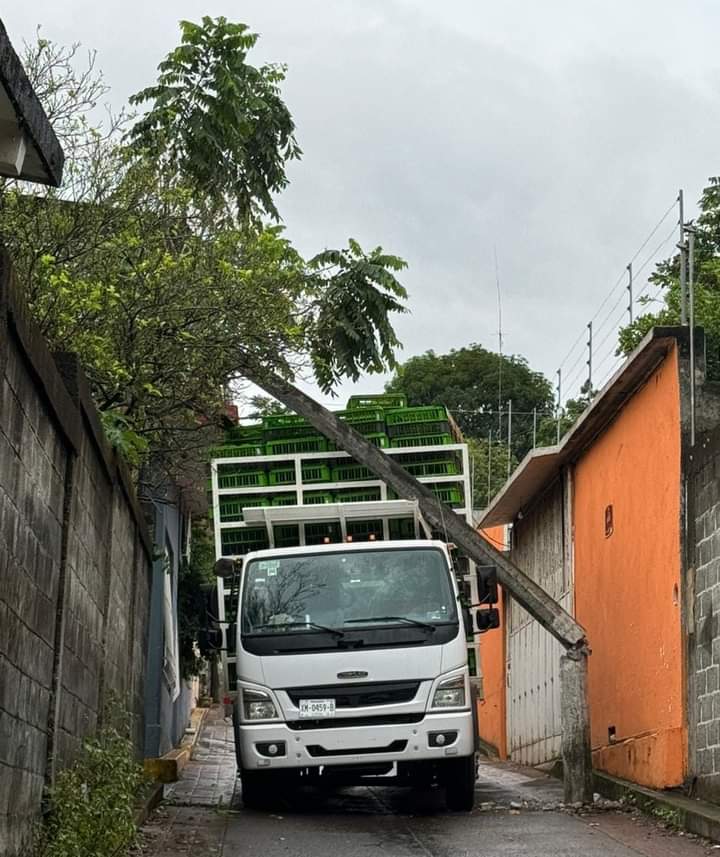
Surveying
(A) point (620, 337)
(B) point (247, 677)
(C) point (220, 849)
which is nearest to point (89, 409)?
(C) point (220, 849)

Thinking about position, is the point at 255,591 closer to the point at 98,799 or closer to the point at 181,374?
the point at 181,374

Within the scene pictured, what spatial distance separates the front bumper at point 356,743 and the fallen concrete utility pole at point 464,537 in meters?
1.76

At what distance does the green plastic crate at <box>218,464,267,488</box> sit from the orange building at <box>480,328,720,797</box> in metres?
3.79

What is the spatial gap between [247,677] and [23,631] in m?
5.34

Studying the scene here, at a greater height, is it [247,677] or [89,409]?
[89,409]

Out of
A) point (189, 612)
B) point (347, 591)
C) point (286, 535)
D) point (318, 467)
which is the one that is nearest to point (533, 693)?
point (189, 612)

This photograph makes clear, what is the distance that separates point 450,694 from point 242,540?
3058 millimetres

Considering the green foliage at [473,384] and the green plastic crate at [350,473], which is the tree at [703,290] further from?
the green foliage at [473,384]

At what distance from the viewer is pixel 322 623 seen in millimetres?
11430

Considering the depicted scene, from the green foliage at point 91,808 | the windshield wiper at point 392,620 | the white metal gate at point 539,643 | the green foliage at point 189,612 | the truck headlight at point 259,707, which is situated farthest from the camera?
the green foliage at point 189,612

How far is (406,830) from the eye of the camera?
409 inches

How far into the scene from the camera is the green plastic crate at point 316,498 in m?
13.4

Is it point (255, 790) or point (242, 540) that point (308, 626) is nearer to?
point (255, 790)

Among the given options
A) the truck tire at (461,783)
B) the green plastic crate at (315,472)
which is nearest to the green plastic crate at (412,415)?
the green plastic crate at (315,472)
